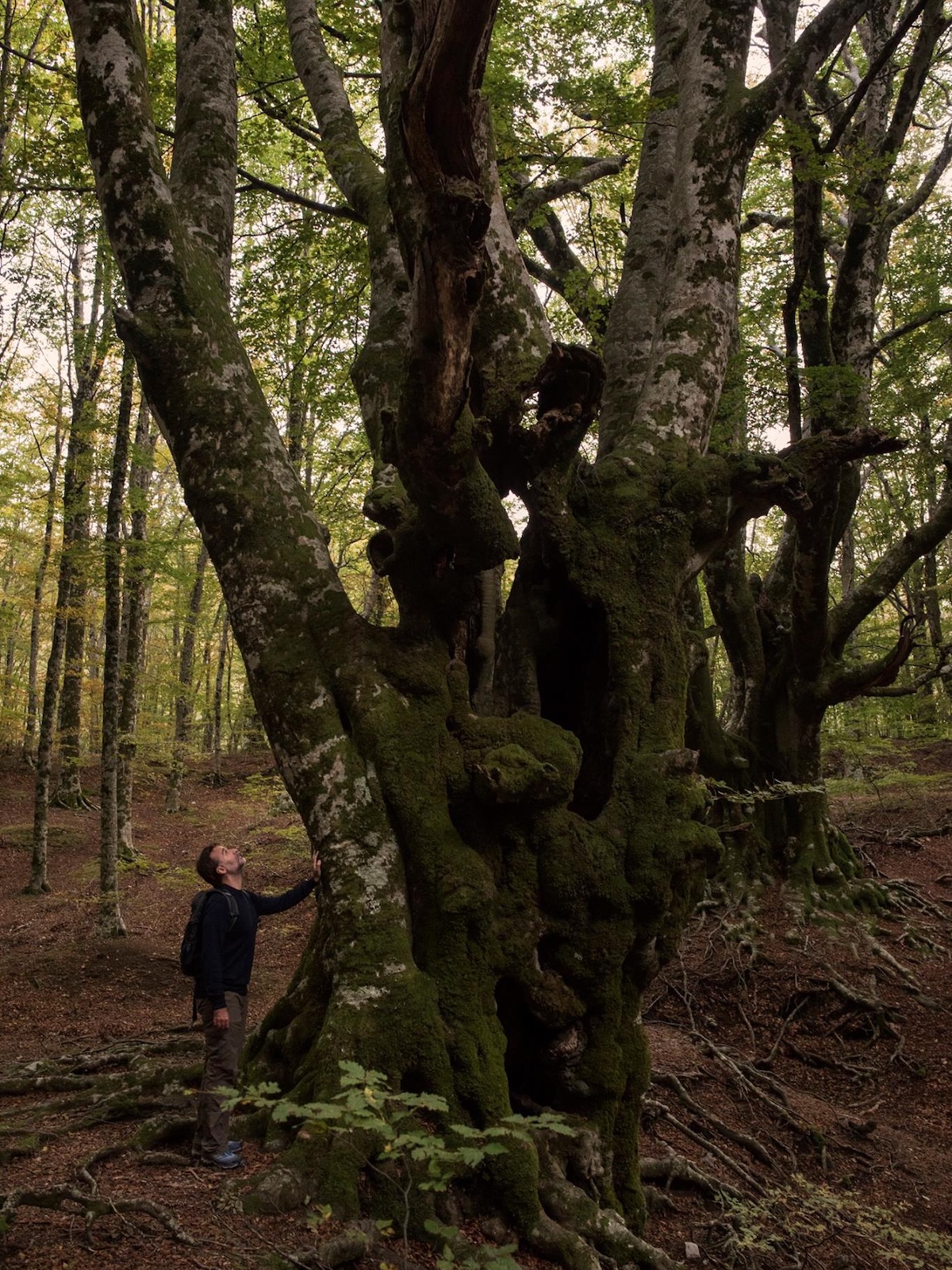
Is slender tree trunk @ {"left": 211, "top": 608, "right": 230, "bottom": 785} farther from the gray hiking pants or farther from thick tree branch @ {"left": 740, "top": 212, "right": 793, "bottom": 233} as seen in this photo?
the gray hiking pants

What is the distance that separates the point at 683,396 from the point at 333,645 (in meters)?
2.85

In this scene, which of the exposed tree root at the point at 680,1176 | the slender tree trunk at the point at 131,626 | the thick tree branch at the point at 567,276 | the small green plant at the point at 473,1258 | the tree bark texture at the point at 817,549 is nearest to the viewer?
the small green plant at the point at 473,1258

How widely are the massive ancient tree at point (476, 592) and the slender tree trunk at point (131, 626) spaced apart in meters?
5.35

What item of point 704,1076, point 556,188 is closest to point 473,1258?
point 704,1076

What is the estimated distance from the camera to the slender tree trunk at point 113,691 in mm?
9219

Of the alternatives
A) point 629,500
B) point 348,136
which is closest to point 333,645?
point 629,500

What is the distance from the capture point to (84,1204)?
302 centimetres

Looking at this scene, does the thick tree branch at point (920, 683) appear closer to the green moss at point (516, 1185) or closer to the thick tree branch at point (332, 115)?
the thick tree branch at point (332, 115)

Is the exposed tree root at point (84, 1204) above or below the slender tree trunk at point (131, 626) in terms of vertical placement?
below

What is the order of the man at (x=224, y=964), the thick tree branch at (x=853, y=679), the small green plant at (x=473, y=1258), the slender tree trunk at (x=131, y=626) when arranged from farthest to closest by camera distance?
the slender tree trunk at (x=131, y=626) < the thick tree branch at (x=853, y=679) < the man at (x=224, y=964) < the small green plant at (x=473, y=1258)

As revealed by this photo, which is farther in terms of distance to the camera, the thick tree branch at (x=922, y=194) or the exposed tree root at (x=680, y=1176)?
the thick tree branch at (x=922, y=194)

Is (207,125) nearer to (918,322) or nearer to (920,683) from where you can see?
(918,322)

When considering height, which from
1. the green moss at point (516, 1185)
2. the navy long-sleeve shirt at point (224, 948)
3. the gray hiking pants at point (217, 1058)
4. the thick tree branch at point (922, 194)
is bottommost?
the green moss at point (516, 1185)

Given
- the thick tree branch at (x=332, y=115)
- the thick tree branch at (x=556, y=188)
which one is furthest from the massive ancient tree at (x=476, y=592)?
the thick tree branch at (x=556, y=188)
